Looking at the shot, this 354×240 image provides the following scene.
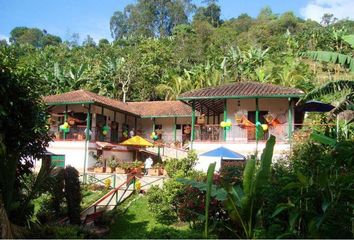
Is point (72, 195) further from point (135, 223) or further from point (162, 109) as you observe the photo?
point (162, 109)

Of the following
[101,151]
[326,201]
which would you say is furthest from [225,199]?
[101,151]

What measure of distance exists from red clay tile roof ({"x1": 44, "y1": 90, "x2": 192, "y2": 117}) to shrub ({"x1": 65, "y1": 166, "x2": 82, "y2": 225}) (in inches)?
474

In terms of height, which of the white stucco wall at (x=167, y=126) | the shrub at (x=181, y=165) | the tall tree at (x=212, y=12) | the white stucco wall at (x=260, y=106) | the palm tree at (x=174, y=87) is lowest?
the shrub at (x=181, y=165)

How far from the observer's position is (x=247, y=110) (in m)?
24.2

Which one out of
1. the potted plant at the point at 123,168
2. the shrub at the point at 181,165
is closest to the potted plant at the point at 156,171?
the potted plant at the point at 123,168

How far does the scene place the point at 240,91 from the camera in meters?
22.9

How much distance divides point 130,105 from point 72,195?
22.1 metres

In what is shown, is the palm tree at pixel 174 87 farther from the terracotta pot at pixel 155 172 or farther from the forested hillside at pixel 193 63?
the terracotta pot at pixel 155 172

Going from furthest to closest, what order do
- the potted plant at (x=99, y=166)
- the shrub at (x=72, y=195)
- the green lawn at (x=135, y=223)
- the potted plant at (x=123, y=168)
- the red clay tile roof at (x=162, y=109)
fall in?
the red clay tile roof at (x=162, y=109), the potted plant at (x=99, y=166), the potted plant at (x=123, y=168), the shrub at (x=72, y=195), the green lawn at (x=135, y=223)

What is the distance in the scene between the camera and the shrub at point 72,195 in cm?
1355

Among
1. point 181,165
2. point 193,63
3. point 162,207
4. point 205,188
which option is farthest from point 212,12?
point 205,188

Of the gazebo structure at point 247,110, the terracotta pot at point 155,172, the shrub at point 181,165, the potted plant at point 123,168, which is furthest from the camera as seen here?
the potted plant at point 123,168

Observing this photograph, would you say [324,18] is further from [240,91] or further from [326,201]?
[326,201]

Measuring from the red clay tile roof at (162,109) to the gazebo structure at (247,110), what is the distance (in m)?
5.98
